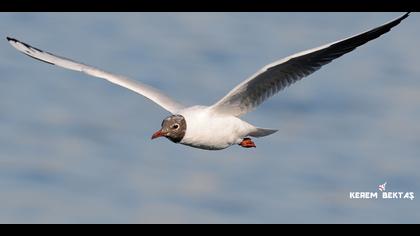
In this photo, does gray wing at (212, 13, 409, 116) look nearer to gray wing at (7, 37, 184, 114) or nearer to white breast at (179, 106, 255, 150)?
white breast at (179, 106, 255, 150)

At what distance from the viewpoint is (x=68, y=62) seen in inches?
519

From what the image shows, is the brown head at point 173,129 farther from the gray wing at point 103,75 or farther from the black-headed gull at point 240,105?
the gray wing at point 103,75

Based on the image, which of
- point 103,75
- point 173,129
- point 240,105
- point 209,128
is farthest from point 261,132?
point 103,75

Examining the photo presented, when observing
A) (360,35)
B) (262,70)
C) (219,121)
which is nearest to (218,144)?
(219,121)

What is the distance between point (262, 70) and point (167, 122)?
1.35 metres

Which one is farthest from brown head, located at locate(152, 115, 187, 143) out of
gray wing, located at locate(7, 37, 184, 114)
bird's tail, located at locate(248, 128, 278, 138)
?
bird's tail, located at locate(248, 128, 278, 138)

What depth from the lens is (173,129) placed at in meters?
11.3

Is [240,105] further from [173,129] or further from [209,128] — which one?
[173,129]

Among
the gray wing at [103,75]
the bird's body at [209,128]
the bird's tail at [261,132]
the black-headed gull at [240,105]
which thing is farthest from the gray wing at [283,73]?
the gray wing at [103,75]

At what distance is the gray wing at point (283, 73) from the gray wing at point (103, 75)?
37.7 inches

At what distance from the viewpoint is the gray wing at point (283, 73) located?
1077 cm

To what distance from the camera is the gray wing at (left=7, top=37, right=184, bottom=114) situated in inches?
490

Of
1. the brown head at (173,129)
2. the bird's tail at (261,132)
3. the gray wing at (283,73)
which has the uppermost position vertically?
the gray wing at (283,73)

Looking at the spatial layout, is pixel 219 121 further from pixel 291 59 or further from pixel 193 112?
pixel 291 59
